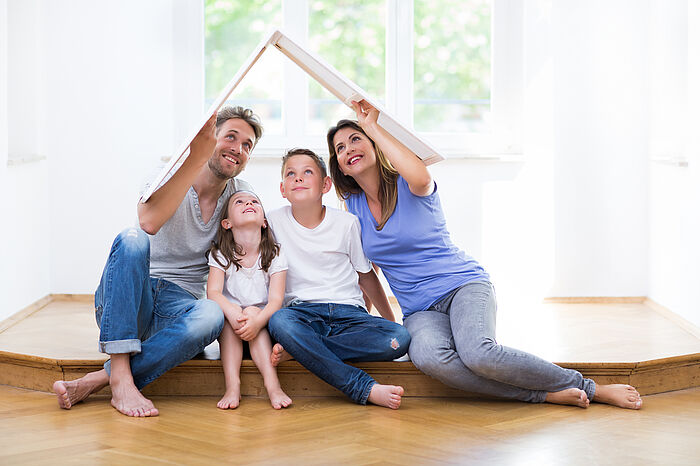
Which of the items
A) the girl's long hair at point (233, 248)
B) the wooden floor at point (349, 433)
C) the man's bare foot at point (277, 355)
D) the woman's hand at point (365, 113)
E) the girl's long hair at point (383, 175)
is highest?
the woman's hand at point (365, 113)

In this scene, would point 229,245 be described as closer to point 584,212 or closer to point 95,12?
point 95,12

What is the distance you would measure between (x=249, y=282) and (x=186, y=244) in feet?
0.87

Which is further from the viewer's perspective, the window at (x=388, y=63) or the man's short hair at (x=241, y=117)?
the window at (x=388, y=63)

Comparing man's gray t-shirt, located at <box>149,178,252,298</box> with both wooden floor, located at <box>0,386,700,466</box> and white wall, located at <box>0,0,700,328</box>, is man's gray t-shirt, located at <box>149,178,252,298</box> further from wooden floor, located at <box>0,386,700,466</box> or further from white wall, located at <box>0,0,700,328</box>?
white wall, located at <box>0,0,700,328</box>

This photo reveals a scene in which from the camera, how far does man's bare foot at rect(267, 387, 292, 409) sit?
272 centimetres

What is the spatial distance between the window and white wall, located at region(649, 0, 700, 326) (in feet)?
2.37

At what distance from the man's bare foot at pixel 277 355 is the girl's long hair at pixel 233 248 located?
295mm

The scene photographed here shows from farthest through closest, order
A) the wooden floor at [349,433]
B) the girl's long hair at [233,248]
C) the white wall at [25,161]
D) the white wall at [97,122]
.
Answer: the white wall at [97,122]
the white wall at [25,161]
the girl's long hair at [233,248]
the wooden floor at [349,433]

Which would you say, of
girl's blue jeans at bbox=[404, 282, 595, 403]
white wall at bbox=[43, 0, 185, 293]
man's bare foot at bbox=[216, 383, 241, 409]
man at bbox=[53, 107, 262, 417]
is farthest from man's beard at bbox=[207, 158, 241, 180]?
white wall at bbox=[43, 0, 185, 293]

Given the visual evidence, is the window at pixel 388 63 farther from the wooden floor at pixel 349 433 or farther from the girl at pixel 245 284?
the wooden floor at pixel 349 433

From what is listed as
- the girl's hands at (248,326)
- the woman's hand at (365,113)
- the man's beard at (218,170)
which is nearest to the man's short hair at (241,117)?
the man's beard at (218,170)

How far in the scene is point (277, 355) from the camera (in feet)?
9.05

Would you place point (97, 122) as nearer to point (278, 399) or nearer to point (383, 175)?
point (383, 175)

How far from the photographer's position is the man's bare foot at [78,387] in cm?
268
